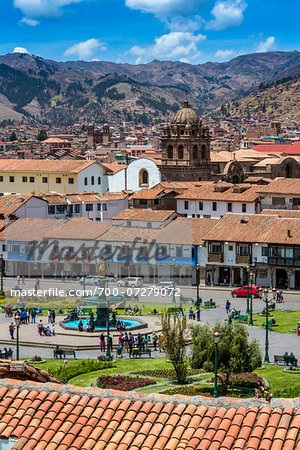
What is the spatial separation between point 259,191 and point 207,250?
17.1 meters

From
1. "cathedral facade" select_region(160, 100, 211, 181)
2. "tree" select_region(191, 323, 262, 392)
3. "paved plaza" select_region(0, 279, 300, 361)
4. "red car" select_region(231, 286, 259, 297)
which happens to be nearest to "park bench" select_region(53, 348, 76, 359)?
"paved plaza" select_region(0, 279, 300, 361)

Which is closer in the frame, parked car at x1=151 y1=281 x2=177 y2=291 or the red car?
the red car

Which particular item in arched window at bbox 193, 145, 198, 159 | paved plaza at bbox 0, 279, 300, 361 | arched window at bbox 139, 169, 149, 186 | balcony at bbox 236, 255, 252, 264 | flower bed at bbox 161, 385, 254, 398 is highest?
arched window at bbox 193, 145, 198, 159

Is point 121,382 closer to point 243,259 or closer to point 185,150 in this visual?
point 243,259

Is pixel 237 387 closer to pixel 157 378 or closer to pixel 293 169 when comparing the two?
pixel 157 378

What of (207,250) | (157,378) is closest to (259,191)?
(207,250)

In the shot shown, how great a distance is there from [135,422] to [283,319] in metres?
32.5

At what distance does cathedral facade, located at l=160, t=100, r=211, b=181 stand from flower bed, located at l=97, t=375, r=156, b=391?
6990cm

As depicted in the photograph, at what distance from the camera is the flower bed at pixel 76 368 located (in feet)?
110

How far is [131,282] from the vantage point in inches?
2336

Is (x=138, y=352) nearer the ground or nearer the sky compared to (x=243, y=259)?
nearer the ground

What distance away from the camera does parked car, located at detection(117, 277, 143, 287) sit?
5906 centimetres

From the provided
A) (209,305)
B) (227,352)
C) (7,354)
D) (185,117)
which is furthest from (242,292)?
(185,117)

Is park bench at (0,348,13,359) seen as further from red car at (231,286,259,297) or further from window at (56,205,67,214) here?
window at (56,205,67,214)
